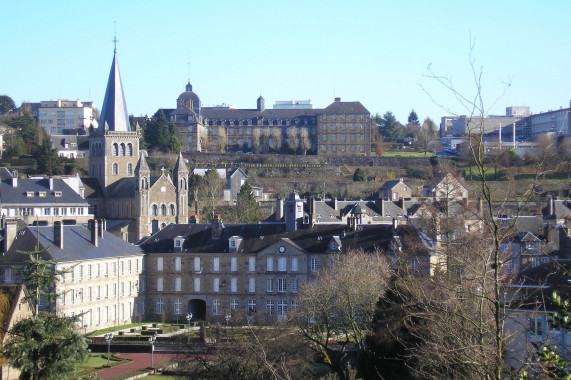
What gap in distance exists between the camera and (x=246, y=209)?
2852 inches

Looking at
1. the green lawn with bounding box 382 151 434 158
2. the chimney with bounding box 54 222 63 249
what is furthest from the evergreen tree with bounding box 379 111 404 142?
the chimney with bounding box 54 222 63 249

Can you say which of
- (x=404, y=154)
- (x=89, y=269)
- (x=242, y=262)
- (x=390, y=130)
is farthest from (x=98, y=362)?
(x=390, y=130)

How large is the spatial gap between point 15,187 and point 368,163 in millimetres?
49823

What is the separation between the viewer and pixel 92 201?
72.2 m

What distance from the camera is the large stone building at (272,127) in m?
110

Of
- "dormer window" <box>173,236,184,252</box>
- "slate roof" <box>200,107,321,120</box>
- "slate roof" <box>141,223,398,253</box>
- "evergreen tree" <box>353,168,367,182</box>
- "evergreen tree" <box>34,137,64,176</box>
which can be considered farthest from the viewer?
"slate roof" <box>200,107,321,120</box>

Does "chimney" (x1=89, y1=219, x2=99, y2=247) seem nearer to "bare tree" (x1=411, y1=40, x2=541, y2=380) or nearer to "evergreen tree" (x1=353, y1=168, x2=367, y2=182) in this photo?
"bare tree" (x1=411, y1=40, x2=541, y2=380)

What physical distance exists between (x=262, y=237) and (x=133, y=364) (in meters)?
15.3

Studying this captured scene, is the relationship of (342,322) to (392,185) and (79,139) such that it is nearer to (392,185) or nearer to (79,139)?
(392,185)

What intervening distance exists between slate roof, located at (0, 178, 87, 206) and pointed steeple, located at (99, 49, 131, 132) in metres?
8.13

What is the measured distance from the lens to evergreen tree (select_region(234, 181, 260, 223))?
71562 millimetres

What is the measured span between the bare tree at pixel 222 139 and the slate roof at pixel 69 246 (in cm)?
6308

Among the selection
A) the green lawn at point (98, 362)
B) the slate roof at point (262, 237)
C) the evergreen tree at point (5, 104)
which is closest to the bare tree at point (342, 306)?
the green lawn at point (98, 362)

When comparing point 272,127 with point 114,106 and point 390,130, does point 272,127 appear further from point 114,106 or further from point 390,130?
point 114,106
